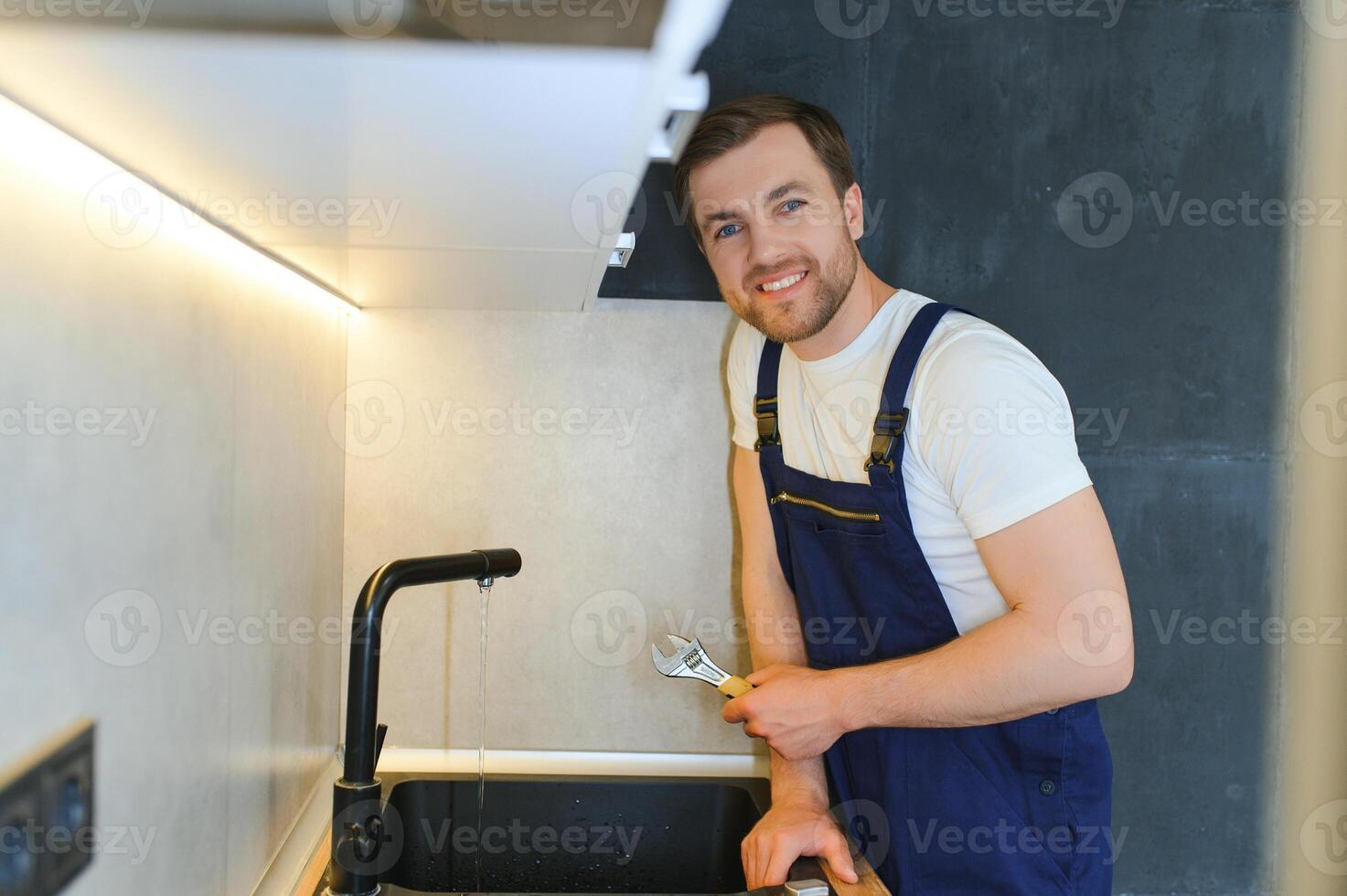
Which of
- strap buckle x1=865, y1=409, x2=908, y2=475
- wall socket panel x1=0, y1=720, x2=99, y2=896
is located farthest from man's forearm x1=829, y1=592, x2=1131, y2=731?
wall socket panel x1=0, y1=720, x2=99, y2=896

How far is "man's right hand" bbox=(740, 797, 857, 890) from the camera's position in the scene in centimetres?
121

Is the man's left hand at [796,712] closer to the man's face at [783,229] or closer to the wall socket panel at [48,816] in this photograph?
the man's face at [783,229]

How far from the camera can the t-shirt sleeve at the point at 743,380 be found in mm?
1591

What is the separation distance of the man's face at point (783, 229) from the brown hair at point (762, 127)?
1 centimetres

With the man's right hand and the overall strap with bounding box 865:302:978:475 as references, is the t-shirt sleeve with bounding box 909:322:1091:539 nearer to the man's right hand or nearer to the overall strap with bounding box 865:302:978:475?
the overall strap with bounding box 865:302:978:475

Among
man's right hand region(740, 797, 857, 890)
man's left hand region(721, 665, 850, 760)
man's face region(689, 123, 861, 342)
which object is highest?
man's face region(689, 123, 861, 342)

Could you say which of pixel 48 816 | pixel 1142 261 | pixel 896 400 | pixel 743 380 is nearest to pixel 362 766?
pixel 48 816

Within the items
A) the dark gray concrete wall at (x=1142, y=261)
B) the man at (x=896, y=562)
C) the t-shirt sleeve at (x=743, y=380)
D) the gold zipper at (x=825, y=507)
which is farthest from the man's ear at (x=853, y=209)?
the gold zipper at (x=825, y=507)

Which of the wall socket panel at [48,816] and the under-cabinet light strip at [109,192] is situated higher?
the under-cabinet light strip at [109,192]

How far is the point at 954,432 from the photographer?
48.6 inches

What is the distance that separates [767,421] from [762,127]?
41 centimetres

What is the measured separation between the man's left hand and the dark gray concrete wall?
0.63 m

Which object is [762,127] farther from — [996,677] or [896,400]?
[996,677]

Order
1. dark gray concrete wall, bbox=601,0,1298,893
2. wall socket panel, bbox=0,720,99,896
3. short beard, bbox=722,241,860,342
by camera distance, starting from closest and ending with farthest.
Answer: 1. wall socket panel, bbox=0,720,99,896
2. short beard, bbox=722,241,860,342
3. dark gray concrete wall, bbox=601,0,1298,893
